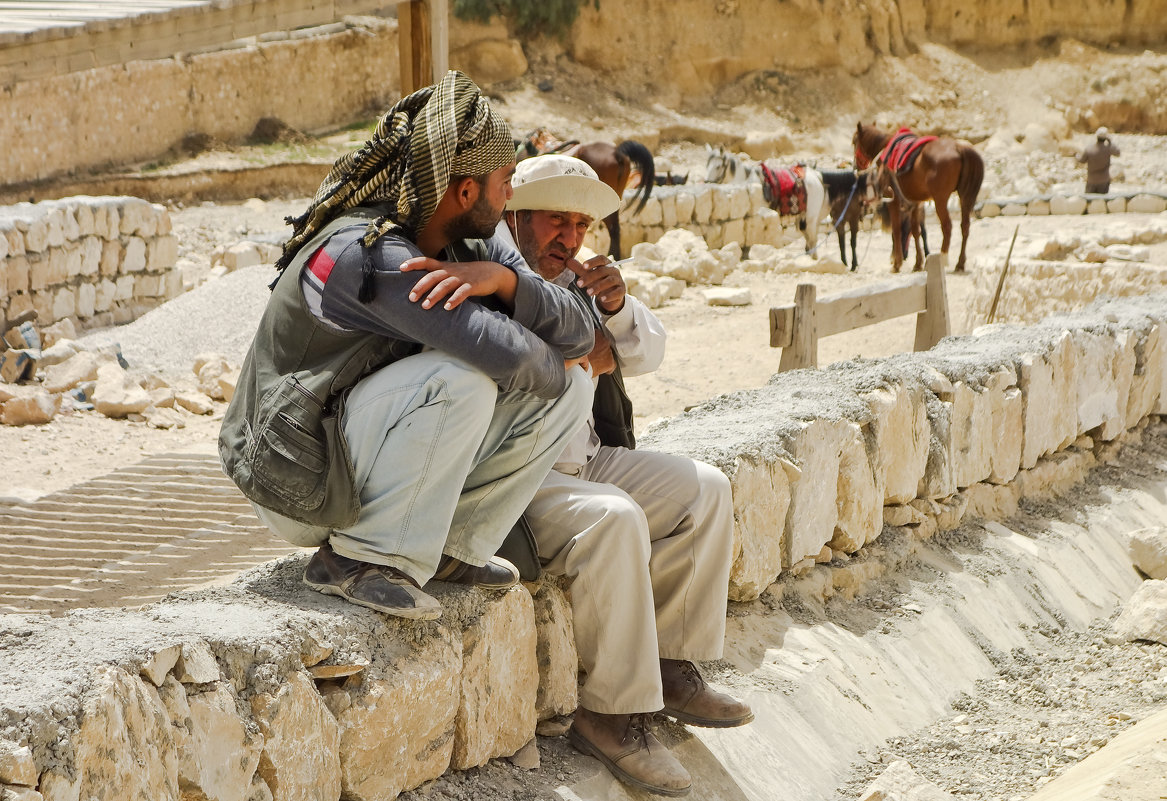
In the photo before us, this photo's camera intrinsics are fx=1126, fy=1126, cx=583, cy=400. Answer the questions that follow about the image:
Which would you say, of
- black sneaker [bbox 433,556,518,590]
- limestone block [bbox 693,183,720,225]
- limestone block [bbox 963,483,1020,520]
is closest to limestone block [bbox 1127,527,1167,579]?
limestone block [bbox 963,483,1020,520]

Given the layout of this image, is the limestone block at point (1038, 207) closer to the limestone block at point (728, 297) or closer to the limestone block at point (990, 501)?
the limestone block at point (728, 297)

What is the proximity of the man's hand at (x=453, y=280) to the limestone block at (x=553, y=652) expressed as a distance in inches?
34.1

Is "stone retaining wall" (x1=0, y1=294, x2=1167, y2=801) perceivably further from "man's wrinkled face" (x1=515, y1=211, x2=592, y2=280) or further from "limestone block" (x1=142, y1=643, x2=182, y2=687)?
"man's wrinkled face" (x1=515, y1=211, x2=592, y2=280)

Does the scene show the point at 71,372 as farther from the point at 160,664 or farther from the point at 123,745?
the point at 123,745

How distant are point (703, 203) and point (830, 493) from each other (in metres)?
11.2

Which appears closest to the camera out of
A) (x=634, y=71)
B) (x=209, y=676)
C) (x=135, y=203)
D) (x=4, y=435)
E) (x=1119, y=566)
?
(x=209, y=676)

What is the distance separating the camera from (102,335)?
955 cm

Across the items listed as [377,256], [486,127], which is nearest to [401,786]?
[377,256]

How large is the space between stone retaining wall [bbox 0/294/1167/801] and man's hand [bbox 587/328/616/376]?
0.57 metres

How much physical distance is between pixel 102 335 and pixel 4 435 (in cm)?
257

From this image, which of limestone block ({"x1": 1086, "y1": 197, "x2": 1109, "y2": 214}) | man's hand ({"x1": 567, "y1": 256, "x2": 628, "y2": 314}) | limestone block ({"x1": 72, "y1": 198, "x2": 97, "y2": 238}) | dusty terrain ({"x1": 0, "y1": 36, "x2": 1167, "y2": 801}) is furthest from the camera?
limestone block ({"x1": 1086, "y1": 197, "x2": 1109, "y2": 214})

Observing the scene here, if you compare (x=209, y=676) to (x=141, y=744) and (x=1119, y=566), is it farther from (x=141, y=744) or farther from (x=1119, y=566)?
(x=1119, y=566)

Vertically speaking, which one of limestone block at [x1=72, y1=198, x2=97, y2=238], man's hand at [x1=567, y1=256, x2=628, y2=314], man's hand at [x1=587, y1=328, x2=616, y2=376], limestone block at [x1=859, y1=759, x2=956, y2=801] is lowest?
limestone block at [x1=859, y1=759, x2=956, y2=801]

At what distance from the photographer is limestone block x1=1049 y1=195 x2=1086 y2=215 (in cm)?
1599
